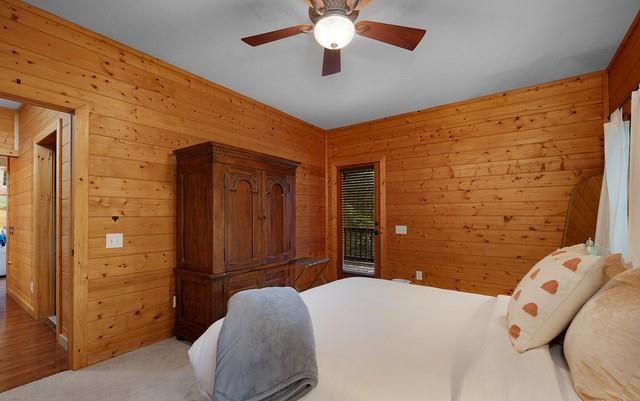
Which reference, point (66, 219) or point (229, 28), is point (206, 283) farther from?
point (229, 28)

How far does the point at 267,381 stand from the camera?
1.06 meters

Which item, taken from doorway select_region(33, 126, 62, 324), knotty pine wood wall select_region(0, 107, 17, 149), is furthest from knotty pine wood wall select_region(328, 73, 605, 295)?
knotty pine wood wall select_region(0, 107, 17, 149)

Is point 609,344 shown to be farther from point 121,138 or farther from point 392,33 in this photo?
point 121,138

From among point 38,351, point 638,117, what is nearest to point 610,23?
point 638,117

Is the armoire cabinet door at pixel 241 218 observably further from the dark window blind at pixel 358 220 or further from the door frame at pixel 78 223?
the dark window blind at pixel 358 220

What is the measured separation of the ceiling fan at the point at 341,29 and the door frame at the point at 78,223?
5.01 ft

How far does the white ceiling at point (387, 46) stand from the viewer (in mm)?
2098

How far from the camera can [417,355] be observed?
121 cm

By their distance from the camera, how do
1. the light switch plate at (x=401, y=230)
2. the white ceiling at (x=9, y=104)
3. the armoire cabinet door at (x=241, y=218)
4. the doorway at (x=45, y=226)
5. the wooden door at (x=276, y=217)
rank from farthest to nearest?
the light switch plate at (x=401, y=230) < the white ceiling at (x=9, y=104) < the doorway at (x=45, y=226) < the wooden door at (x=276, y=217) < the armoire cabinet door at (x=241, y=218)

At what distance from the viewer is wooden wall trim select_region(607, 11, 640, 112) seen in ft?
7.43

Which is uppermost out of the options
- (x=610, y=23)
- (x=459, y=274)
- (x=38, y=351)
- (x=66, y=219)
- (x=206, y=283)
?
(x=610, y=23)

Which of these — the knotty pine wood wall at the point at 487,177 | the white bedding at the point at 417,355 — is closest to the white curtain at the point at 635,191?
the white bedding at the point at 417,355

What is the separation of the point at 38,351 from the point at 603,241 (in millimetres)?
4905

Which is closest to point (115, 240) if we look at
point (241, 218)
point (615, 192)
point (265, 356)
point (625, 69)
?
point (241, 218)
